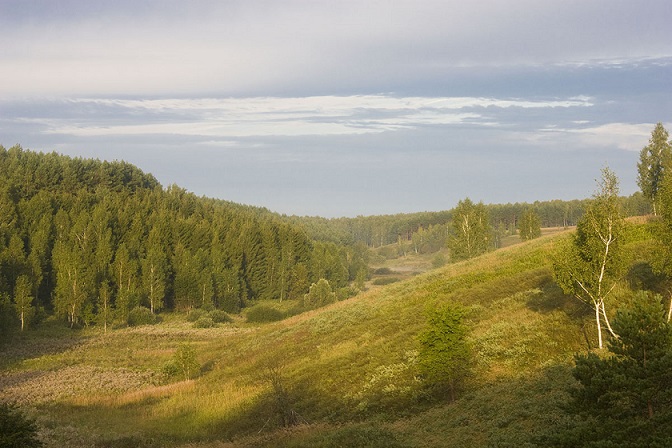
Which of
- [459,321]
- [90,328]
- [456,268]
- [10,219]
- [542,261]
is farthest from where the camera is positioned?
[10,219]

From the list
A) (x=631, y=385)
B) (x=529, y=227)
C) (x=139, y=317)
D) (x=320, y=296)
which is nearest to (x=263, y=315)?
(x=320, y=296)

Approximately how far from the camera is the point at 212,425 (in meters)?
33.5

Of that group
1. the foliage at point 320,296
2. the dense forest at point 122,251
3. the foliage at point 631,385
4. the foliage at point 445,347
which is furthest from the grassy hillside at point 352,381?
the foliage at point 320,296

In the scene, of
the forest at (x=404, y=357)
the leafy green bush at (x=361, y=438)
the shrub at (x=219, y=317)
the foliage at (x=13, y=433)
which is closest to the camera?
the forest at (x=404, y=357)

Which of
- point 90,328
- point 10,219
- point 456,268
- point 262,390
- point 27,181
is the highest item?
point 27,181

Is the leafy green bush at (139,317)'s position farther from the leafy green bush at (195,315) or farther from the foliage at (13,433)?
the foliage at (13,433)

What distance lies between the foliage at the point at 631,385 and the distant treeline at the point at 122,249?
77.3 m

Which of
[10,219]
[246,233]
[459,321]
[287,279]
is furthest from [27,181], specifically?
[459,321]

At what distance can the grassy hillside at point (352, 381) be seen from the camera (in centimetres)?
2512

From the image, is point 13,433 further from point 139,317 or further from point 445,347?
point 139,317

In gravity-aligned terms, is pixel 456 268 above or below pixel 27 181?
below

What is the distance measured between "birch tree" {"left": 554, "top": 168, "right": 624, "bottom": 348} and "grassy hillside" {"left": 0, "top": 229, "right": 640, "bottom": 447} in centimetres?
313

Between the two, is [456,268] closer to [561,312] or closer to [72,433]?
[561,312]

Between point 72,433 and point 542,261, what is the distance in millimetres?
41160
